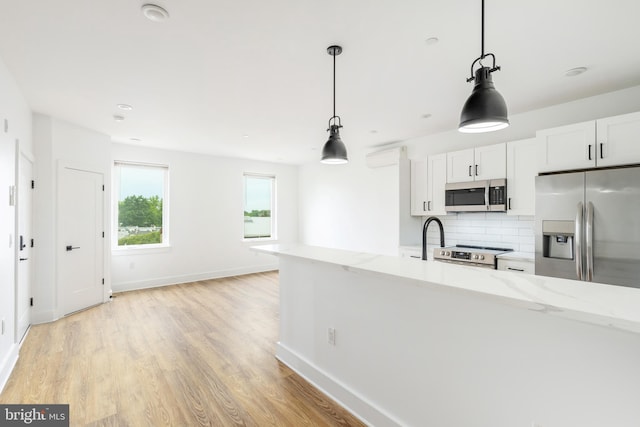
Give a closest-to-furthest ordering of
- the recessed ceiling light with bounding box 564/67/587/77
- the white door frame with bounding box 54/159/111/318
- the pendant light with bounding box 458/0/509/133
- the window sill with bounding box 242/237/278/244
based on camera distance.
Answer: the pendant light with bounding box 458/0/509/133 < the recessed ceiling light with bounding box 564/67/587/77 < the white door frame with bounding box 54/159/111/318 < the window sill with bounding box 242/237/278/244

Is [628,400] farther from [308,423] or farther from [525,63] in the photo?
[525,63]

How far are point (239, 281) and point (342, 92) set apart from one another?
14.9ft

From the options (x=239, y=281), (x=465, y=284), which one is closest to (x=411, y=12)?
(x=465, y=284)

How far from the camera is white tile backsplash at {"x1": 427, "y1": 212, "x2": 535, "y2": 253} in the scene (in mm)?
3873

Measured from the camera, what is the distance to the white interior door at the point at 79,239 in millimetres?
4125

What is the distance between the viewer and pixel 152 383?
249 centimetres

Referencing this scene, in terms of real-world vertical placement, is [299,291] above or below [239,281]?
above

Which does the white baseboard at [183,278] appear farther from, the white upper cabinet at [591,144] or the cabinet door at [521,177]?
the white upper cabinet at [591,144]

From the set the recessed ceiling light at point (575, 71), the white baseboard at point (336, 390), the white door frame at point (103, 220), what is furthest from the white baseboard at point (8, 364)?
the recessed ceiling light at point (575, 71)

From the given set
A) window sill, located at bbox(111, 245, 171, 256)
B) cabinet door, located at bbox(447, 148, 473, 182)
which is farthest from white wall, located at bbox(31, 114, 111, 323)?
cabinet door, located at bbox(447, 148, 473, 182)

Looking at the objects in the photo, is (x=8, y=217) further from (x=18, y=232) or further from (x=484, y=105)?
(x=484, y=105)

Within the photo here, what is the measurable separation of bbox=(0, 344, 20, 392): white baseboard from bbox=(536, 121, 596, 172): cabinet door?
5.39 m

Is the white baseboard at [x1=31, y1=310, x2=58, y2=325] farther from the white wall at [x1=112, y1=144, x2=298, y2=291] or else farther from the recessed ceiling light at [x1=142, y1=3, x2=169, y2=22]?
the recessed ceiling light at [x1=142, y1=3, x2=169, y2=22]

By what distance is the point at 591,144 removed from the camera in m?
2.91
